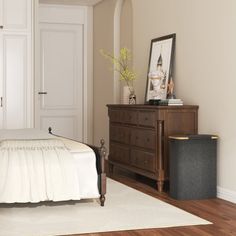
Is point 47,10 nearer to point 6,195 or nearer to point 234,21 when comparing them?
point 234,21

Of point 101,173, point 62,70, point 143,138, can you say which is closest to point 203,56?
point 143,138

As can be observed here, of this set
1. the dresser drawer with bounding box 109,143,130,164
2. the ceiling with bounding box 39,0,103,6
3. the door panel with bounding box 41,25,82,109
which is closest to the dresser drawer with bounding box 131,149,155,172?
the dresser drawer with bounding box 109,143,130,164

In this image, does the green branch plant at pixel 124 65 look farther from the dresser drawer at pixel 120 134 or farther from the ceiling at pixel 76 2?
the ceiling at pixel 76 2

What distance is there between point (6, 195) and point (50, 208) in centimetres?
44

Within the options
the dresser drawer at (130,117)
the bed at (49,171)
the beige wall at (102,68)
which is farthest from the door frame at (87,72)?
the bed at (49,171)

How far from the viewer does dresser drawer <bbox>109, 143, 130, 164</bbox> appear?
610cm

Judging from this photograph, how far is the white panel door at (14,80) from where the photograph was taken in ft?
24.3

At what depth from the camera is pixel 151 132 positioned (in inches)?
212

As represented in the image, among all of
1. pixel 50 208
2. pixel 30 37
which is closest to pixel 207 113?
pixel 50 208

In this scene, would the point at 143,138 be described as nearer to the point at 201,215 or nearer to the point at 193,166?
the point at 193,166

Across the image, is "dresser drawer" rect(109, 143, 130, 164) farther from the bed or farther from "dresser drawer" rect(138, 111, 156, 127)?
the bed

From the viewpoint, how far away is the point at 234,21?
15.3 feet

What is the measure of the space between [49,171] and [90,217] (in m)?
0.51

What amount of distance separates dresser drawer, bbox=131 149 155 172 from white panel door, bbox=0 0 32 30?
110 inches
